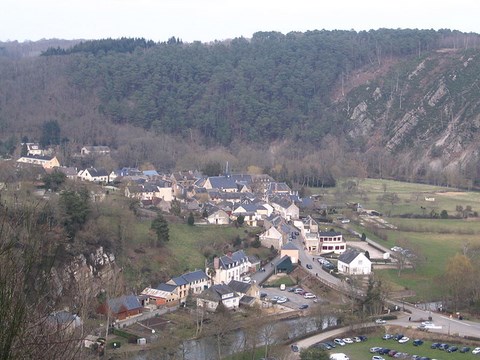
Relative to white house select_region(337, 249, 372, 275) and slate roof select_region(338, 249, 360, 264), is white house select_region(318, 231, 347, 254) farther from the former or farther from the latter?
white house select_region(337, 249, 372, 275)

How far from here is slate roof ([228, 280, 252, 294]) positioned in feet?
68.2

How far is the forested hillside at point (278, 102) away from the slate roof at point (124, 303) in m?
23.0

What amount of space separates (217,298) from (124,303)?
9.01 ft

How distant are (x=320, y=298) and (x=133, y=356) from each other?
24.1 feet

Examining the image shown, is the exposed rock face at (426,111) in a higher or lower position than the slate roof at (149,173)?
higher

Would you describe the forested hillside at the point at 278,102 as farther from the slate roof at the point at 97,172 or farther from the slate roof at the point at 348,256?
the slate roof at the point at 348,256

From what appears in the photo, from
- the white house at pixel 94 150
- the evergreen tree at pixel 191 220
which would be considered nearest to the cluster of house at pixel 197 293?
the evergreen tree at pixel 191 220

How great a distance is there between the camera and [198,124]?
58.3m

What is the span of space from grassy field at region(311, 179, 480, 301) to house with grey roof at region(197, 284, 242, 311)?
5.36m

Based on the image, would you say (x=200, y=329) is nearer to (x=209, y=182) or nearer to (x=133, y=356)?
(x=133, y=356)

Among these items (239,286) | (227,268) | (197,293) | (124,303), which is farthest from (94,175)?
(124,303)

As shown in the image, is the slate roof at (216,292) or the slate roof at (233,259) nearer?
the slate roof at (216,292)

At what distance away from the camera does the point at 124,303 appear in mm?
18734

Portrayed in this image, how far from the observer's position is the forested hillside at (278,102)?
49.2 metres
